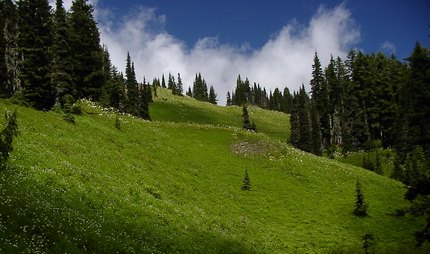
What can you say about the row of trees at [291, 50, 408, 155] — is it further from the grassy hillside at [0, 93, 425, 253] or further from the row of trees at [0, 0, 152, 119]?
the row of trees at [0, 0, 152, 119]

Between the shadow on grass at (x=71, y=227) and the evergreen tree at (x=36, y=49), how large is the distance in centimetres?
4453

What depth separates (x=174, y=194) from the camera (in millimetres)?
39812

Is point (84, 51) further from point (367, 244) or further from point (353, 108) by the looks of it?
point (353, 108)

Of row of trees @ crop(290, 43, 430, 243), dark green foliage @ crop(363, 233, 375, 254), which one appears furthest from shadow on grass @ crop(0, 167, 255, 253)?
row of trees @ crop(290, 43, 430, 243)

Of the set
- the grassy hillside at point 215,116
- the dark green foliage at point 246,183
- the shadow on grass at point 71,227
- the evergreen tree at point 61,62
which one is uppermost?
the evergreen tree at point 61,62

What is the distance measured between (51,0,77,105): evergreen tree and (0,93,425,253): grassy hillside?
5.75 meters

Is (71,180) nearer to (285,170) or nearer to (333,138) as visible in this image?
(285,170)

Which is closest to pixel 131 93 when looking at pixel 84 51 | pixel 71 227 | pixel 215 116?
pixel 84 51

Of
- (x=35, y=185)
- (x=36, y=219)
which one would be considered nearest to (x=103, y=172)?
(x=35, y=185)

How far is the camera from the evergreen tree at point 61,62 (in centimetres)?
6362

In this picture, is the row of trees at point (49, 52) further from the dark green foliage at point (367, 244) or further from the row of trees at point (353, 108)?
the row of trees at point (353, 108)

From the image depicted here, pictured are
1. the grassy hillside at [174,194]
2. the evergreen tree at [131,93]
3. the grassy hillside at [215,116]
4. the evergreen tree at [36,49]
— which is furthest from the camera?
the grassy hillside at [215,116]

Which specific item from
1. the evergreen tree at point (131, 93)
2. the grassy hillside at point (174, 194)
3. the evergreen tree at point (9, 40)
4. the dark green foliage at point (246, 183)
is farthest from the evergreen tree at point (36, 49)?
the evergreen tree at point (131, 93)

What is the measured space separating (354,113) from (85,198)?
9016cm
